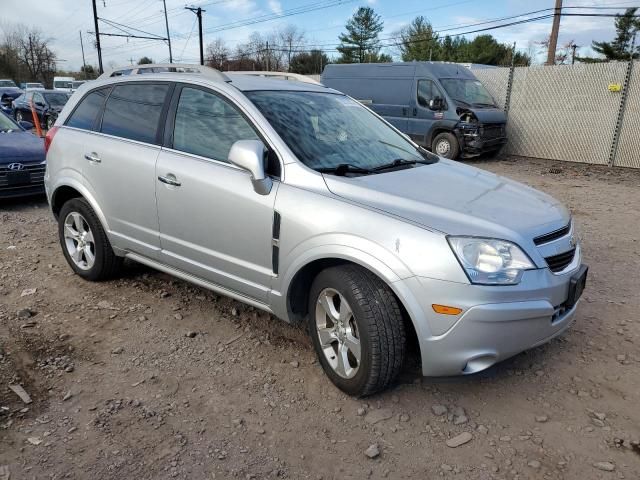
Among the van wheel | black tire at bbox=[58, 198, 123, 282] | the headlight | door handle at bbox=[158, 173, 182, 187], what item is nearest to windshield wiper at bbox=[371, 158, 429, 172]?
the headlight

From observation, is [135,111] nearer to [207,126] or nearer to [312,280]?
[207,126]

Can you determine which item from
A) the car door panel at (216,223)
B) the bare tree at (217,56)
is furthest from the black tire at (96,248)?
the bare tree at (217,56)

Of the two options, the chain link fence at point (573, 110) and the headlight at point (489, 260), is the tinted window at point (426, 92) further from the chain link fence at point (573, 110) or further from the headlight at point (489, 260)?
the headlight at point (489, 260)

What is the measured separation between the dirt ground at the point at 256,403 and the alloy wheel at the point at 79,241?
31cm

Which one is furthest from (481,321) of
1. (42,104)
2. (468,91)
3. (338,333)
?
(42,104)

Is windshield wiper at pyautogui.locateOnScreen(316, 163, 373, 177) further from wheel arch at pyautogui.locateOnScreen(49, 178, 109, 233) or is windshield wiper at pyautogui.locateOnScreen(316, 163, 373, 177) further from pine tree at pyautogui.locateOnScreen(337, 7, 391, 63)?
pine tree at pyautogui.locateOnScreen(337, 7, 391, 63)

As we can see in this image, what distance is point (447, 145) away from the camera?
12734 millimetres

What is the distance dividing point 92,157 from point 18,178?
12.5 ft

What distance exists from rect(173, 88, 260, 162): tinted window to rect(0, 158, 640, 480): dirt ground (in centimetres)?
129

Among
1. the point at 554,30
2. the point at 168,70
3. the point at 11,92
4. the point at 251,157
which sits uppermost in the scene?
the point at 554,30

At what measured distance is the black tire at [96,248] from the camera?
425 cm

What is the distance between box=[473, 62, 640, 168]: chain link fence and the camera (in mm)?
12391

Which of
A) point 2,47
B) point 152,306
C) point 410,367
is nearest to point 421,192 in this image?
point 410,367

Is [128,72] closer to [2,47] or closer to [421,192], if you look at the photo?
[421,192]
